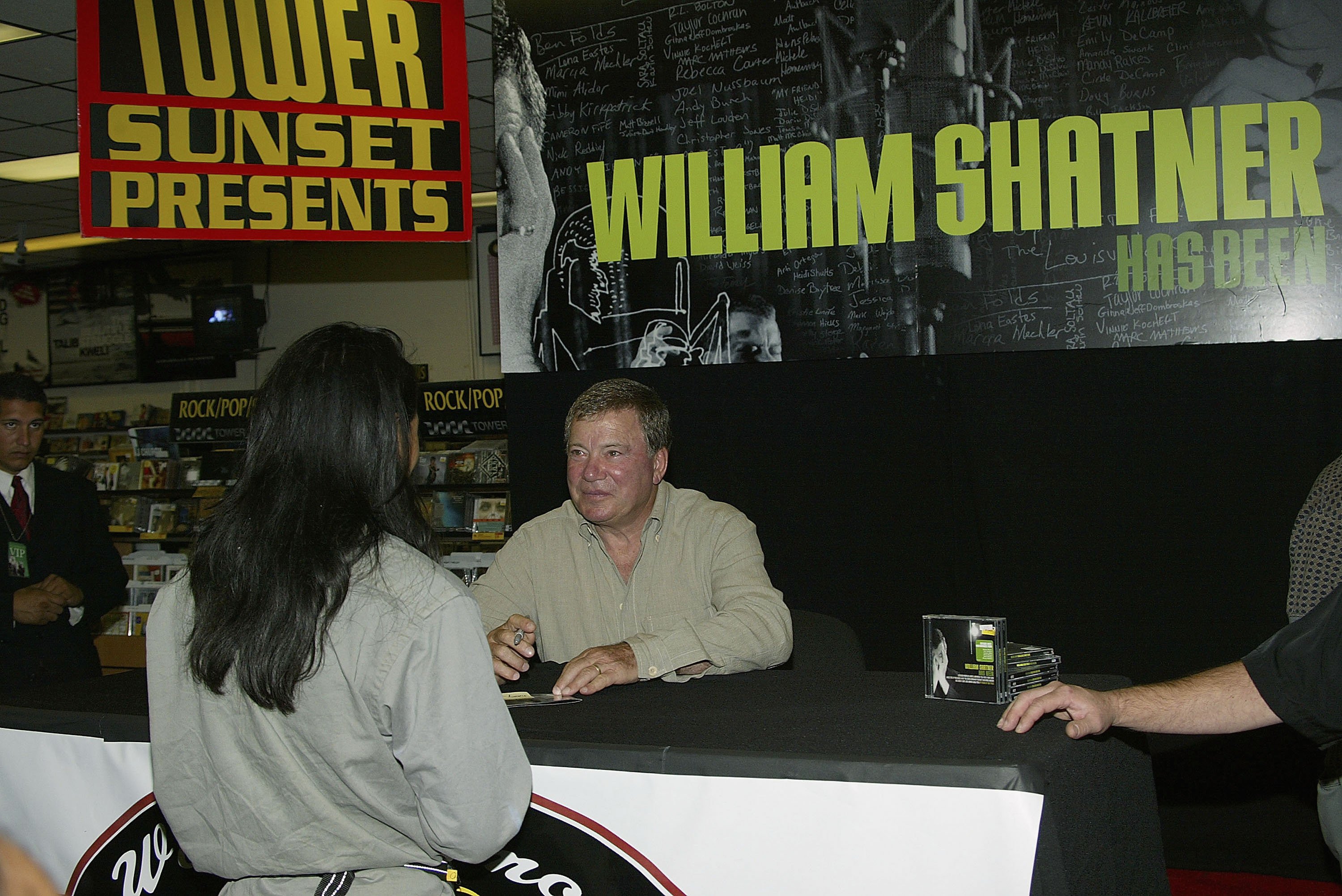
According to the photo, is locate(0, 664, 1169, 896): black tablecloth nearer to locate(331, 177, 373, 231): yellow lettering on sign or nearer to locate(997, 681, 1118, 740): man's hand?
locate(997, 681, 1118, 740): man's hand

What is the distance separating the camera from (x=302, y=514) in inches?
54.6

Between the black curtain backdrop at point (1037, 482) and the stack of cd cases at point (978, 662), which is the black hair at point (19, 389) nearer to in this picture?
the black curtain backdrop at point (1037, 482)

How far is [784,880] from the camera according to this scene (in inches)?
67.5

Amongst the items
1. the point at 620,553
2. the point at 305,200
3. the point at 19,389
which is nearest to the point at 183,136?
the point at 305,200

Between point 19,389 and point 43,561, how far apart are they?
0.57 m

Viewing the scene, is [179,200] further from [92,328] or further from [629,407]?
[92,328]

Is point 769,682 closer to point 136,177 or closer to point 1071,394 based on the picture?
point 1071,394

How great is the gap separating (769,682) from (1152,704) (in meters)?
0.77

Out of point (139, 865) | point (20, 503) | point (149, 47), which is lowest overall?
point (139, 865)

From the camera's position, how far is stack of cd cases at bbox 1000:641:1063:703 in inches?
77.6

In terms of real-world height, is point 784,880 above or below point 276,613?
below

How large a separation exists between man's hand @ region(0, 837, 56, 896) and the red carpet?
3748 mm

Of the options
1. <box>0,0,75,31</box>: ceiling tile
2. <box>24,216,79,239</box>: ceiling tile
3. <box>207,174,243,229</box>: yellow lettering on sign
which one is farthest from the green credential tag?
<box>24,216,79,239</box>: ceiling tile

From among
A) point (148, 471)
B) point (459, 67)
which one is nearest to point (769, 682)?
point (459, 67)
